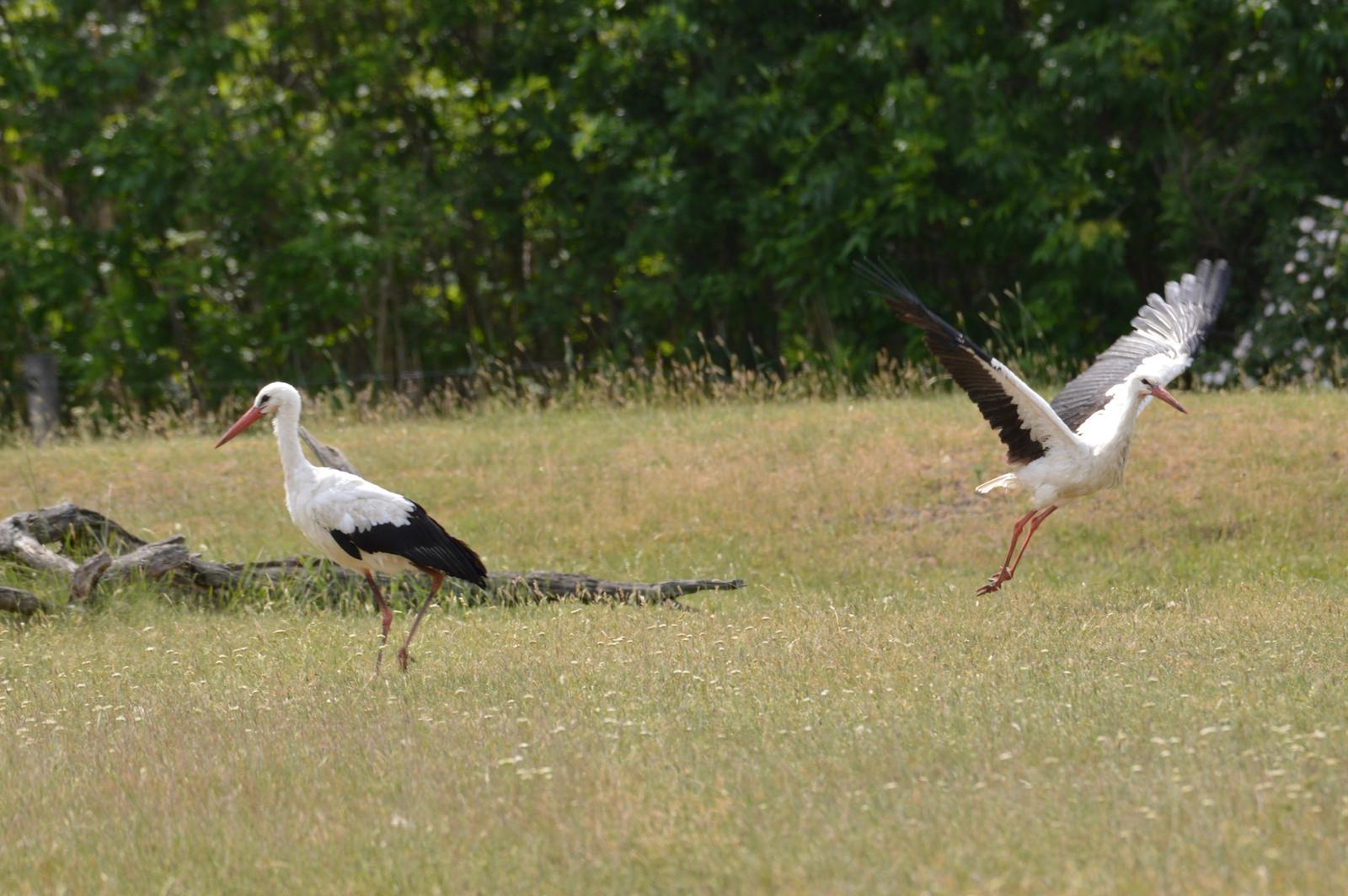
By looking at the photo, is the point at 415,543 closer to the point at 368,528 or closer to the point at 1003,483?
the point at 368,528

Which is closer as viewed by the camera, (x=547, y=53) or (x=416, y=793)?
(x=416, y=793)

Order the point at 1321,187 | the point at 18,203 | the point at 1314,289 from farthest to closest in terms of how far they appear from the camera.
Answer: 1. the point at 18,203
2. the point at 1321,187
3. the point at 1314,289

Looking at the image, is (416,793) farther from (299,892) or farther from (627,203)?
(627,203)

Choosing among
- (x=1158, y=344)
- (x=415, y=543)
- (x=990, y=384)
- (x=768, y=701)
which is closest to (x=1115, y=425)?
(x=990, y=384)

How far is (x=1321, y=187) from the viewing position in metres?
19.3

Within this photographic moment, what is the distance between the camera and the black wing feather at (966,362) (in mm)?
8766

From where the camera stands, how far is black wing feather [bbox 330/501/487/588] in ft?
27.6

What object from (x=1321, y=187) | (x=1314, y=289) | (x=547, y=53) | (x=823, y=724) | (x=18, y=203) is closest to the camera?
(x=823, y=724)

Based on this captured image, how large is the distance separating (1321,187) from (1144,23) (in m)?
3.11

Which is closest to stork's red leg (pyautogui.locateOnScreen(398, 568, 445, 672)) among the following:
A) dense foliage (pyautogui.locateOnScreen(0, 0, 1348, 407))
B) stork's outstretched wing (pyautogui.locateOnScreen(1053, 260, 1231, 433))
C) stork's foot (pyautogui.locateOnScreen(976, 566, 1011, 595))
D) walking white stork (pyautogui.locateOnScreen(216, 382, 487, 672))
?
walking white stork (pyautogui.locateOnScreen(216, 382, 487, 672))

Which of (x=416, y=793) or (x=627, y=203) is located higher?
(x=627, y=203)

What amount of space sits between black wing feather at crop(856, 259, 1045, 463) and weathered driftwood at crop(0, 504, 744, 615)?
180 cm

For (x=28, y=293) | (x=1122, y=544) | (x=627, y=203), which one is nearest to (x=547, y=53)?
(x=627, y=203)

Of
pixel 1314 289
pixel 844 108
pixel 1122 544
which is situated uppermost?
pixel 844 108
